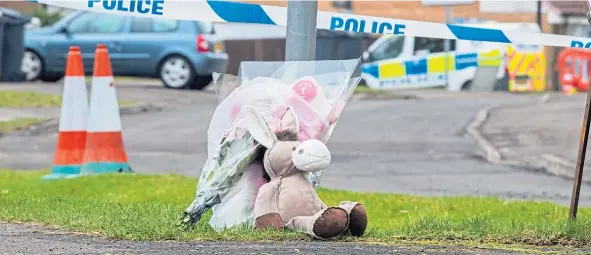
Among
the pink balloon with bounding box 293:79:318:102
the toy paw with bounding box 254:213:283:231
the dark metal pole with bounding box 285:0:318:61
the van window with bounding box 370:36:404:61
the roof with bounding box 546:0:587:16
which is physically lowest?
the van window with bounding box 370:36:404:61

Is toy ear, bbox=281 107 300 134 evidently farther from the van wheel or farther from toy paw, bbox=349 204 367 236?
the van wheel

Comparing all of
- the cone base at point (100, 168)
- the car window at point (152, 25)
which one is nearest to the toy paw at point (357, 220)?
the cone base at point (100, 168)

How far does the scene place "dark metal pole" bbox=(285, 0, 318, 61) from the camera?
6.58m

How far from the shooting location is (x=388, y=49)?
98.9 feet

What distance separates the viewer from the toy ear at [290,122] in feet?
19.3

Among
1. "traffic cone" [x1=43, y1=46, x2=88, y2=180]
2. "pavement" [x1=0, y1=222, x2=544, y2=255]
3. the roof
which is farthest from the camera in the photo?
the roof

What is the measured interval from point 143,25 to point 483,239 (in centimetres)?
1842

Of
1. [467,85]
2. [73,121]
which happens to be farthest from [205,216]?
[467,85]

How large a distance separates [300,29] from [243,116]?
2.62 ft

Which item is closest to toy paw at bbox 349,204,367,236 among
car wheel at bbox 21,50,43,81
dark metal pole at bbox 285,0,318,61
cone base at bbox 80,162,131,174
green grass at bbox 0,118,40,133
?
dark metal pole at bbox 285,0,318,61

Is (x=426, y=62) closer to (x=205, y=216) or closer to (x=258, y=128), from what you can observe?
(x=205, y=216)

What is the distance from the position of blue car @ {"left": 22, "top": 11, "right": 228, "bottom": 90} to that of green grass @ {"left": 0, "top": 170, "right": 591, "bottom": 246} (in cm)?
1290

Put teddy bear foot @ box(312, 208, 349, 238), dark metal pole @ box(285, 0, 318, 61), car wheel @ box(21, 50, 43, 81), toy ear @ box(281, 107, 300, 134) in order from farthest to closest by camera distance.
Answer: car wheel @ box(21, 50, 43, 81) → dark metal pole @ box(285, 0, 318, 61) → toy ear @ box(281, 107, 300, 134) → teddy bear foot @ box(312, 208, 349, 238)

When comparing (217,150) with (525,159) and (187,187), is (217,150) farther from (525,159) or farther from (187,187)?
(525,159)
